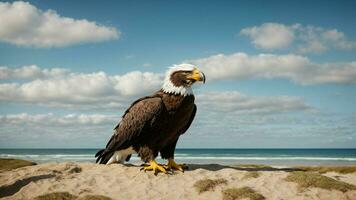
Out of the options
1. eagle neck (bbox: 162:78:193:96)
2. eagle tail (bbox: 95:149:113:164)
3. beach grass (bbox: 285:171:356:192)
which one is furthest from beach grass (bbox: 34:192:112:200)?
Result: beach grass (bbox: 285:171:356:192)

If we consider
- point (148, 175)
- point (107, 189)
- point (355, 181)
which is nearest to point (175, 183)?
point (148, 175)

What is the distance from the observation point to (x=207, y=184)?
1047 cm

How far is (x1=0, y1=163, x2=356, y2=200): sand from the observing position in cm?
1015

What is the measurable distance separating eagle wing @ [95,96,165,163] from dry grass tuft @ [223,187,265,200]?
2866 mm

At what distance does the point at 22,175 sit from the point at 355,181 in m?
10.9

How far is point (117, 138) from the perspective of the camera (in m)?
11.9

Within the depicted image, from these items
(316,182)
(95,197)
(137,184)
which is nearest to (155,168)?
(137,184)

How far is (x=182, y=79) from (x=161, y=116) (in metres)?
1.25

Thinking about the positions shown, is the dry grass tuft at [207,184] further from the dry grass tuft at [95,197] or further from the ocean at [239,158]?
the ocean at [239,158]

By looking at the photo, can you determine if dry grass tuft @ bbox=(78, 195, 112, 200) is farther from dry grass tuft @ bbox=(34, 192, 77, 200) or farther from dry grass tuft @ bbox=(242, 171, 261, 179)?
dry grass tuft @ bbox=(242, 171, 261, 179)

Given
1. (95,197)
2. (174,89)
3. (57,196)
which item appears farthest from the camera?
(174,89)

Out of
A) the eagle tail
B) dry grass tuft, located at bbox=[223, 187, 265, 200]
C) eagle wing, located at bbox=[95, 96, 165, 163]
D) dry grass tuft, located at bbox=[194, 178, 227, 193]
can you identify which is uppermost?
eagle wing, located at bbox=[95, 96, 165, 163]

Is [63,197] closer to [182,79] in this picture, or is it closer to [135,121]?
[135,121]

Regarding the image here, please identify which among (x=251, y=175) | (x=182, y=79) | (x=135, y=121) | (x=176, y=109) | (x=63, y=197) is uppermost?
(x=182, y=79)
